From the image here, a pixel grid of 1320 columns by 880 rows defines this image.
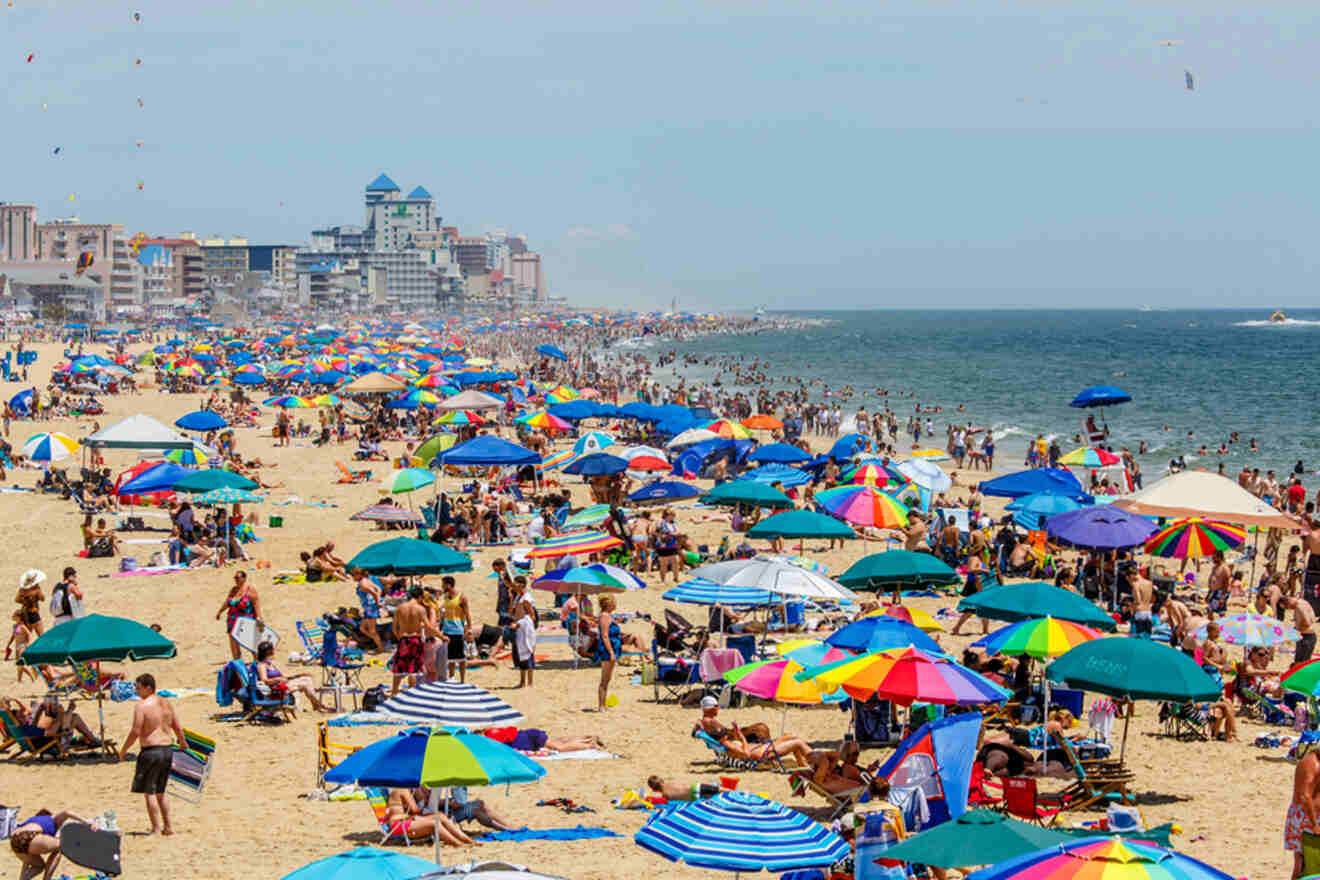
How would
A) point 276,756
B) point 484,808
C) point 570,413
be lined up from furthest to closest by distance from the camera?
point 570,413 → point 276,756 → point 484,808

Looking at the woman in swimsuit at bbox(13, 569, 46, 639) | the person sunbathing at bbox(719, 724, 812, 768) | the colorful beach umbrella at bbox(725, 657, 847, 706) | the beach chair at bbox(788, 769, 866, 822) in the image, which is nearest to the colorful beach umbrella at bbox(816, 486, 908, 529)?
the colorful beach umbrella at bbox(725, 657, 847, 706)

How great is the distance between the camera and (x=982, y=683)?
9.73m

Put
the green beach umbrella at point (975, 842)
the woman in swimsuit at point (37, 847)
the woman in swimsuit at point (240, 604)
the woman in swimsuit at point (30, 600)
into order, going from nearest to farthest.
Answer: the green beach umbrella at point (975, 842)
the woman in swimsuit at point (37, 847)
the woman in swimsuit at point (30, 600)
the woman in swimsuit at point (240, 604)

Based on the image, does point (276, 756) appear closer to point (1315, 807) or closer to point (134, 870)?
point (134, 870)

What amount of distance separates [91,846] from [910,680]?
534 centimetres

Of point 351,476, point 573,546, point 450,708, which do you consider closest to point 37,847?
point 450,708

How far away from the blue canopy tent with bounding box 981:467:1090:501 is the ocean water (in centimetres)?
1973

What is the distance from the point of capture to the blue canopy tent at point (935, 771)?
8.48 m

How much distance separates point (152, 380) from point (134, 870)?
164 ft

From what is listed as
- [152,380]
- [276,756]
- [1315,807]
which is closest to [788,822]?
[1315,807]

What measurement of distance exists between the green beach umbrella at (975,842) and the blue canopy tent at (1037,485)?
43.3 ft

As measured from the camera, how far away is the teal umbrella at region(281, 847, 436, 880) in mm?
5770

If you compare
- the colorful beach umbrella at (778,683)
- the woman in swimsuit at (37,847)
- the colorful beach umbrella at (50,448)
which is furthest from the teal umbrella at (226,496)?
the woman in swimsuit at (37,847)

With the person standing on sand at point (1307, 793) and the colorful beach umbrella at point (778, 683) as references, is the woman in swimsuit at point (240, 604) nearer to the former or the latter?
the colorful beach umbrella at point (778, 683)
